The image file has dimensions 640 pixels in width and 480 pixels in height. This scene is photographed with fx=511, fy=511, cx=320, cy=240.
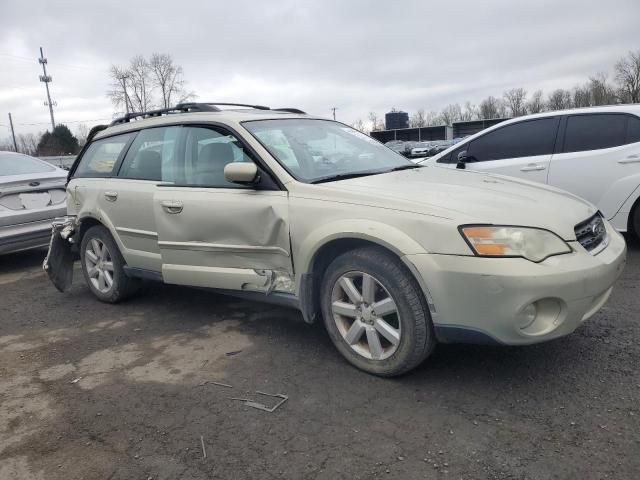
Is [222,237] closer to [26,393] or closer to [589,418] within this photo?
[26,393]

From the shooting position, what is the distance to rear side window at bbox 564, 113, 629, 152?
5.27m

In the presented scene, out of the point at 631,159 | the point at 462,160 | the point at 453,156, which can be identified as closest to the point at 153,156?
the point at 462,160

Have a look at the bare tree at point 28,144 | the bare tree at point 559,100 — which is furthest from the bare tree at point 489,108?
the bare tree at point 28,144

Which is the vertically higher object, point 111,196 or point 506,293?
point 111,196

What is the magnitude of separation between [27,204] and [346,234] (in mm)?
5101

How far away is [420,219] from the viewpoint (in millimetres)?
2631

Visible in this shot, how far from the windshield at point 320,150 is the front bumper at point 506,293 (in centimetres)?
106

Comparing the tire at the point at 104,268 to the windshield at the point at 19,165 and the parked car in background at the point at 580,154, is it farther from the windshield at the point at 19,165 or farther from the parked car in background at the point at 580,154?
the parked car in background at the point at 580,154

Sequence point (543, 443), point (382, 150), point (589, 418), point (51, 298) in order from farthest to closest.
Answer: point (51, 298) < point (382, 150) < point (589, 418) < point (543, 443)

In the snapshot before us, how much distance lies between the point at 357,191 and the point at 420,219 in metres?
0.48

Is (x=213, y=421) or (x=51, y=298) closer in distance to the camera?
(x=213, y=421)

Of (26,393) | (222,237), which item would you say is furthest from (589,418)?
(26,393)

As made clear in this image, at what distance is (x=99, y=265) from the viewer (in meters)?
4.71

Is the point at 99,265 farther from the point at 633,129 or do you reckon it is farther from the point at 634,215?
the point at 633,129
